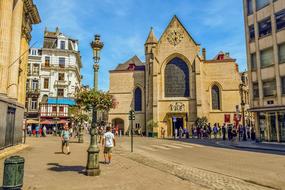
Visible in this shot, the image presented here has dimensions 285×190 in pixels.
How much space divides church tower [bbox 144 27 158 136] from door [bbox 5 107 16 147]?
2350 centimetres

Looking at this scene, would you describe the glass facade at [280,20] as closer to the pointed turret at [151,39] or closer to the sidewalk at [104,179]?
the sidewalk at [104,179]

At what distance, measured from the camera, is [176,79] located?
3916 centimetres

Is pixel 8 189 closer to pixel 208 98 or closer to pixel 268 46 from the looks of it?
pixel 268 46

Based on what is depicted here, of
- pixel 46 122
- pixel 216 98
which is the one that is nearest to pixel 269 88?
pixel 216 98

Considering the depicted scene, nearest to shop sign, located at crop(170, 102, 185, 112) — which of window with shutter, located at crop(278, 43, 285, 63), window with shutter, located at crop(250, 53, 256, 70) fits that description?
window with shutter, located at crop(250, 53, 256, 70)

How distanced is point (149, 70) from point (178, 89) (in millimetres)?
5818

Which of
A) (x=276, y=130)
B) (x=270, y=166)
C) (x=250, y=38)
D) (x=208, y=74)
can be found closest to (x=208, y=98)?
(x=208, y=74)

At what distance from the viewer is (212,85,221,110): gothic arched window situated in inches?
1565

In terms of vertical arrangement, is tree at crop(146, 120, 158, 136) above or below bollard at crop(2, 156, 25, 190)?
above

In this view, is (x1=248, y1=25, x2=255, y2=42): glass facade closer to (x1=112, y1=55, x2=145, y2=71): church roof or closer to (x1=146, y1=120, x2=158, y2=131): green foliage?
(x1=146, y1=120, x2=158, y2=131): green foliage

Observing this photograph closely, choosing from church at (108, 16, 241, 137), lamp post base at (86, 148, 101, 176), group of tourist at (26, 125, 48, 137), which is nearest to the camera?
lamp post base at (86, 148, 101, 176)

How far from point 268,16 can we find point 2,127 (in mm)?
23122

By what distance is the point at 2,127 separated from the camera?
45.4 feet

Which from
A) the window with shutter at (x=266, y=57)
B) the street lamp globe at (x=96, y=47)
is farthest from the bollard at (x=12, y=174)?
the window with shutter at (x=266, y=57)
